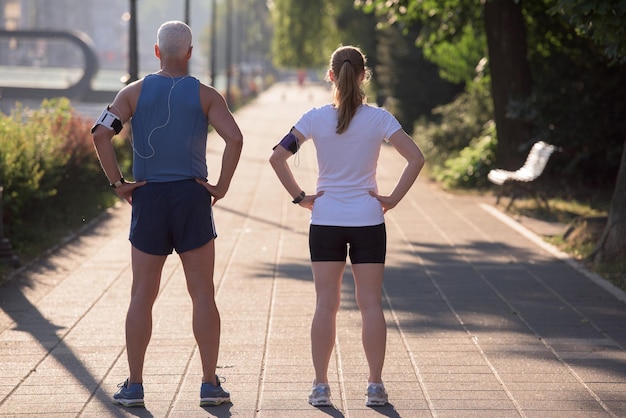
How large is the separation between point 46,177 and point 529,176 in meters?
6.62

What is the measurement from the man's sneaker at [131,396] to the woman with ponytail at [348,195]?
0.87m

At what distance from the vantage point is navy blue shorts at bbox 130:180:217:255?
19.2 ft

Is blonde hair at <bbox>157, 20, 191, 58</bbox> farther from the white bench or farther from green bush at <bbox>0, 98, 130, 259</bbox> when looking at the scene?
the white bench

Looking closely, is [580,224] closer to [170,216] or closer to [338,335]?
[338,335]

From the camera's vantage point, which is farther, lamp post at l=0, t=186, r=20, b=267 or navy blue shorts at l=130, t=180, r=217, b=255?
lamp post at l=0, t=186, r=20, b=267

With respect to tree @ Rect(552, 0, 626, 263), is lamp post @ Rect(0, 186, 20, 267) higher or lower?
lower

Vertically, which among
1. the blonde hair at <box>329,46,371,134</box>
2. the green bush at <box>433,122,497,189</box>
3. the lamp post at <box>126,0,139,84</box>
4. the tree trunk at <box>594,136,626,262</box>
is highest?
the blonde hair at <box>329,46,371,134</box>

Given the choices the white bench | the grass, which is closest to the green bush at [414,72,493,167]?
the white bench

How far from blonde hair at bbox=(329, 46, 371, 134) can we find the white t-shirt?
38 millimetres

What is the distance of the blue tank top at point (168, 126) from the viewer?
580 centimetres

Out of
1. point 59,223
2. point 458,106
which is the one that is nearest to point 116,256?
point 59,223

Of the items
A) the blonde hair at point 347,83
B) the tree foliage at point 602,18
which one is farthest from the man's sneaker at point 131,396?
the tree foliage at point 602,18

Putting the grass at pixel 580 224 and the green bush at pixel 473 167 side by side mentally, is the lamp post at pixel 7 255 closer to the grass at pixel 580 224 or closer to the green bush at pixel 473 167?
the grass at pixel 580 224

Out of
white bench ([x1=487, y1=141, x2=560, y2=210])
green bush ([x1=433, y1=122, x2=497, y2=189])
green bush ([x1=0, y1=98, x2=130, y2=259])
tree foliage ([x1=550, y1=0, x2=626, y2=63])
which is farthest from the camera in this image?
green bush ([x1=433, y1=122, x2=497, y2=189])
